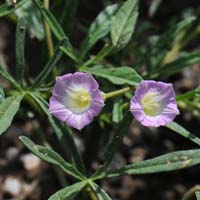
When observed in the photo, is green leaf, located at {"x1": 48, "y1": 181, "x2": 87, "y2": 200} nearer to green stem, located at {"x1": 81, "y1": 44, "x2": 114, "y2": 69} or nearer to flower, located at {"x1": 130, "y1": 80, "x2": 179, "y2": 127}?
flower, located at {"x1": 130, "y1": 80, "x2": 179, "y2": 127}

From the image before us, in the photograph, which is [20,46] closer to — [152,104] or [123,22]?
[123,22]

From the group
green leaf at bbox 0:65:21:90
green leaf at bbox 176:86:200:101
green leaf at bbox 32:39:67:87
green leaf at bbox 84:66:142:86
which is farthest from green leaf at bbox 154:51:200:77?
green leaf at bbox 0:65:21:90

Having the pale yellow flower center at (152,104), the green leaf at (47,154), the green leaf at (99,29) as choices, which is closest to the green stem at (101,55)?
the green leaf at (99,29)

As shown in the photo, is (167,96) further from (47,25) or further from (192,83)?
(192,83)

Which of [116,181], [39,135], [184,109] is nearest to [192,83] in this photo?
[184,109]

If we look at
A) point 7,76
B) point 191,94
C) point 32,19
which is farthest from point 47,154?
point 32,19

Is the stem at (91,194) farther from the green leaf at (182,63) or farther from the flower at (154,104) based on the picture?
the green leaf at (182,63)

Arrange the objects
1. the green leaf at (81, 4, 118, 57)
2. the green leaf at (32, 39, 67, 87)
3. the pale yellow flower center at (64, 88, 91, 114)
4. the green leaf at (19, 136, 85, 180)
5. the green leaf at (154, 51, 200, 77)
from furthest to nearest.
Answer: the green leaf at (154, 51, 200, 77), the green leaf at (81, 4, 118, 57), the green leaf at (32, 39, 67, 87), the pale yellow flower center at (64, 88, 91, 114), the green leaf at (19, 136, 85, 180)
